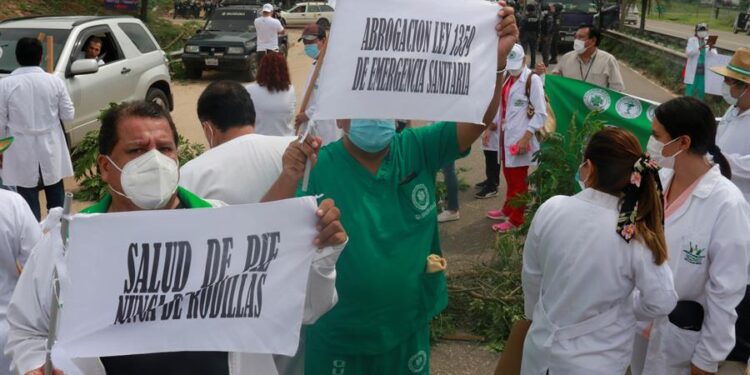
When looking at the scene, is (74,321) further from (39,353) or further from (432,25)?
(432,25)

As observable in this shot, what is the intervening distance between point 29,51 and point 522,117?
15.2 feet

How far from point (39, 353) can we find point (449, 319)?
343cm

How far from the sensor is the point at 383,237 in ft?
9.78

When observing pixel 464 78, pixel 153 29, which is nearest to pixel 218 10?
pixel 153 29

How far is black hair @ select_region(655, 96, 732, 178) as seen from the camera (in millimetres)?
3211

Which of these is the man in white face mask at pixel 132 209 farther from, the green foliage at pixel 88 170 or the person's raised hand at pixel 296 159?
the green foliage at pixel 88 170

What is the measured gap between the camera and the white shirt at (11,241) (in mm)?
3055

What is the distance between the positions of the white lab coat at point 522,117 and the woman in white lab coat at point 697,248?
12.1 ft

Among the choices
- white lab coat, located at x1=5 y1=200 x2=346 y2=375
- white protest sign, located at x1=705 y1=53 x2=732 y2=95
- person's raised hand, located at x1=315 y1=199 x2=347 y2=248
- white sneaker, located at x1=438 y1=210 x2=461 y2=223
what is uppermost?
person's raised hand, located at x1=315 y1=199 x2=347 y2=248

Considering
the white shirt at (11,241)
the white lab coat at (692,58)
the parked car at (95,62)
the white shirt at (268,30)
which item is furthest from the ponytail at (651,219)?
the white shirt at (268,30)

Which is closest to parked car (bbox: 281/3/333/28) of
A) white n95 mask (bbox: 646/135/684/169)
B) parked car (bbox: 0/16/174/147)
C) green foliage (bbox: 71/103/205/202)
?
parked car (bbox: 0/16/174/147)

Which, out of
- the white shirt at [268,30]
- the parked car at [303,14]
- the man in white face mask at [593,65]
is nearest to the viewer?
the man in white face mask at [593,65]

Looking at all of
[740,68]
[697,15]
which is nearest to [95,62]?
[740,68]

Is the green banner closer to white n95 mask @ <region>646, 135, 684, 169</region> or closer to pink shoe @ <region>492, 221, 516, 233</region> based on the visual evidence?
pink shoe @ <region>492, 221, 516, 233</region>
